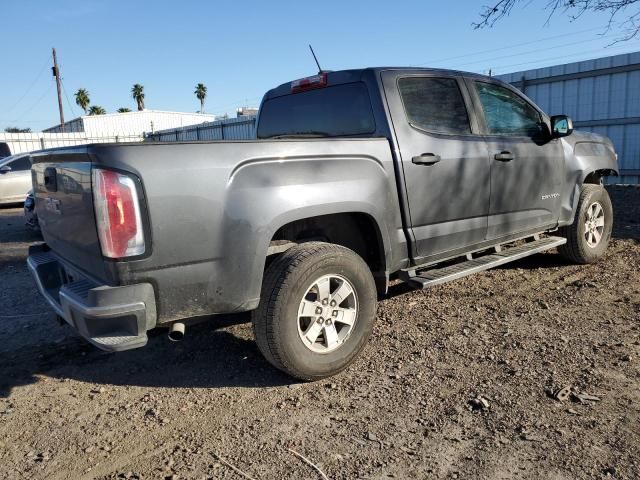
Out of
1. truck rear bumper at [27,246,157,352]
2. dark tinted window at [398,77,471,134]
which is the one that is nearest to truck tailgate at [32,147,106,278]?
truck rear bumper at [27,246,157,352]

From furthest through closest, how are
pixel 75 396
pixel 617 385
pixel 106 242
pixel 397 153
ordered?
1. pixel 397 153
2. pixel 75 396
3. pixel 617 385
4. pixel 106 242

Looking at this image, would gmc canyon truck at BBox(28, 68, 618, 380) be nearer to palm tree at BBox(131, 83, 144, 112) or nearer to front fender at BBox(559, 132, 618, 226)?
front fender at BBox(559, 132, 618, 226)

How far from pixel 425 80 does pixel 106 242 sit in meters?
2.75

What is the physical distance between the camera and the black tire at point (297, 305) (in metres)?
3.05

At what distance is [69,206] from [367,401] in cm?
206

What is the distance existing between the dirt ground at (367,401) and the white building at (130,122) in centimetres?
3725

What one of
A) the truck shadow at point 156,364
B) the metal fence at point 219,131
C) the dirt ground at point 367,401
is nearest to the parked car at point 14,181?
the metal fence at point 219,131

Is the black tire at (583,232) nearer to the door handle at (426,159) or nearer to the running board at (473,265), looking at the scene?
the running board at (473,265)

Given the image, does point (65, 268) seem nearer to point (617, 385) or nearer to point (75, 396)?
point (75, 396)

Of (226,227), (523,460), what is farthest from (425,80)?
(523,460)

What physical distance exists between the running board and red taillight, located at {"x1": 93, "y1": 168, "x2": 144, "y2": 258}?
2014mm

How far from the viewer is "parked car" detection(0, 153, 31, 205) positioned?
13031 mm

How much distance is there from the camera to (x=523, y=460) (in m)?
2.44

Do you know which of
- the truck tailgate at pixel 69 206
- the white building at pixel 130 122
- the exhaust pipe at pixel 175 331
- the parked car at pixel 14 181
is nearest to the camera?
the truck tailgate at pixel 69 206
